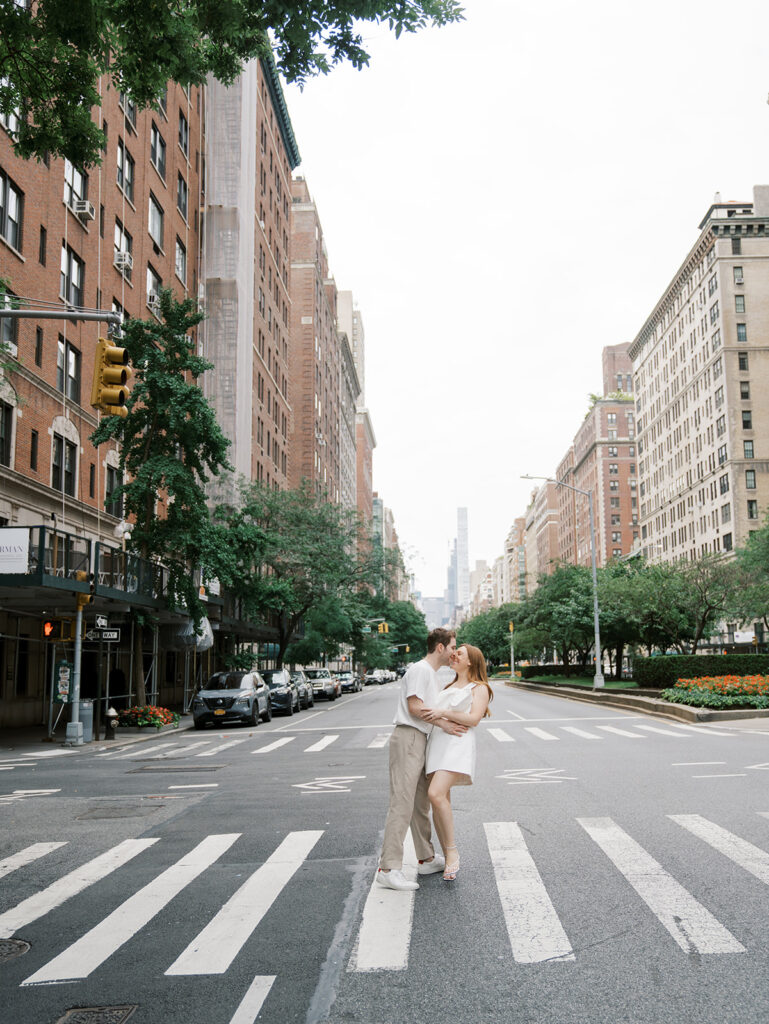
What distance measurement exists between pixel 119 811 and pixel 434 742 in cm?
611

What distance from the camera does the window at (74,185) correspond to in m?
30.6

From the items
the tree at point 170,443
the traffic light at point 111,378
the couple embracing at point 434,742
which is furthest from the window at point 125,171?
the couple embracing at point 434,742

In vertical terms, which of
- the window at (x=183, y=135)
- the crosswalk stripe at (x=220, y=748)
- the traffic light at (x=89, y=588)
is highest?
the window at (x=183, y=135)

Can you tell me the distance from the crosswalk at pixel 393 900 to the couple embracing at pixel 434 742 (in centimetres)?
31

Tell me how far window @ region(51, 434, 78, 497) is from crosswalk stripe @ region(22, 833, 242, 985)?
886 inches

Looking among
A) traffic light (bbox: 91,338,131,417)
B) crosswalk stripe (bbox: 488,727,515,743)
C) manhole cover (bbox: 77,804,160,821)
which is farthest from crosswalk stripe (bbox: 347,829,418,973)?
crosswalk stripe (bbox: 488,727,515,743)

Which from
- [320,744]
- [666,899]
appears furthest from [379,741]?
[666,899]

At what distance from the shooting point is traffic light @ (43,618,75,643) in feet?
75.5

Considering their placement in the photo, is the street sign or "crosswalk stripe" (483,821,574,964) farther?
the street sign

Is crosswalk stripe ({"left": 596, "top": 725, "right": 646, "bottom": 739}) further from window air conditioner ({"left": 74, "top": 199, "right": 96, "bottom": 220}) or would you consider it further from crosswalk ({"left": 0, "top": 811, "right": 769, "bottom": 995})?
window air conditioner ({"left": 74, "top": 199, "right": 96, "bottom": 220})

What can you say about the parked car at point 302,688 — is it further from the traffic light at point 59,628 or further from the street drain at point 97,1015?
the street drain at point 97,1015

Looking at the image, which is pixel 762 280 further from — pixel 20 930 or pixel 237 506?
pixel 20 930

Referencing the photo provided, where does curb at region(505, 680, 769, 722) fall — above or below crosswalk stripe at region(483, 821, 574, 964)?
below

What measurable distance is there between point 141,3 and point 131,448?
2083cm
